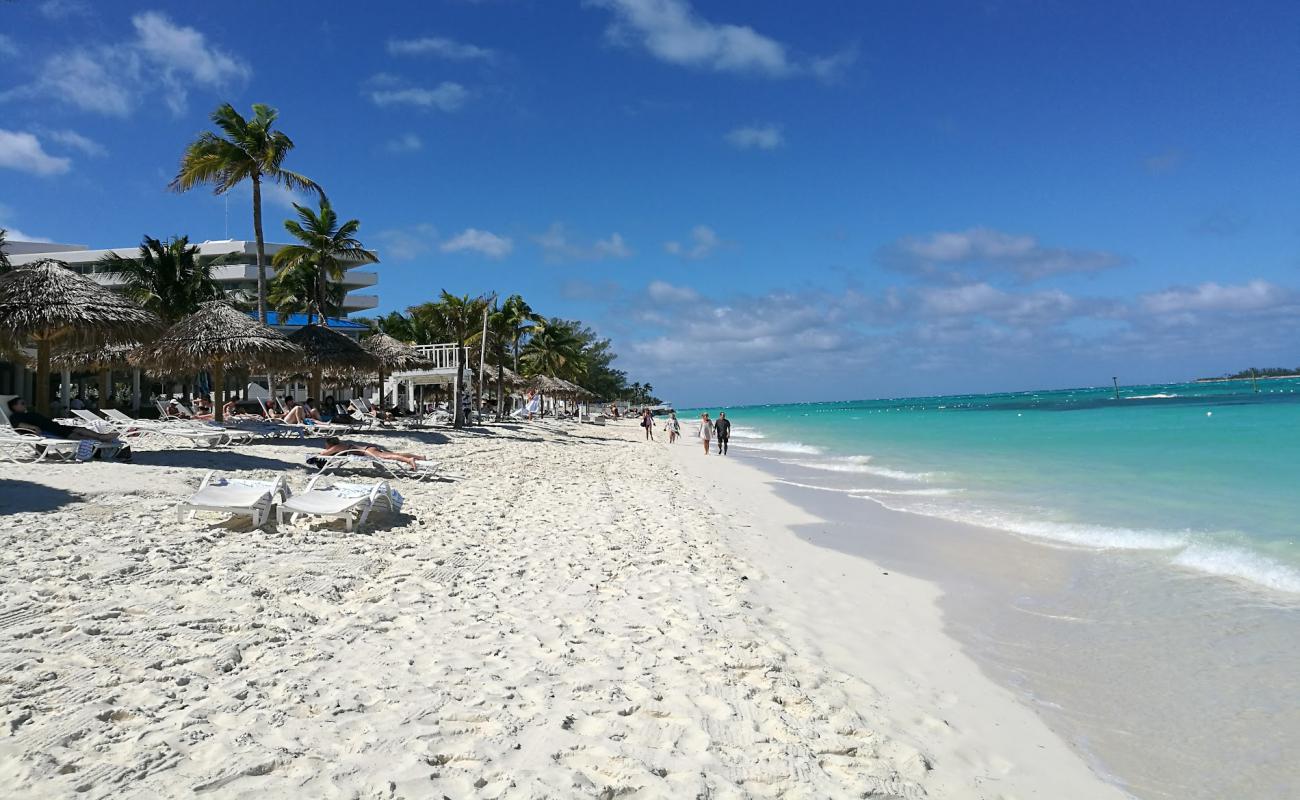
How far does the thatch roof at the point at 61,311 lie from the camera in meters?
10.3

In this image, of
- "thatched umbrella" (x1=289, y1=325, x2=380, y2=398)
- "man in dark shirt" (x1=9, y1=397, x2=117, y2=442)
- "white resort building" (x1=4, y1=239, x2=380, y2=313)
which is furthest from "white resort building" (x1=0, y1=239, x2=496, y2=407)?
"man in dark shirt" (x1=9, y1=397, x2=117, y2=442)

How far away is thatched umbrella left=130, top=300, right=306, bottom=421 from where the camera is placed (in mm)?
13945

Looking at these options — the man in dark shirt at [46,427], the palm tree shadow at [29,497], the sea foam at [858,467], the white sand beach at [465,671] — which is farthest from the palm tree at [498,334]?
the white sand beach at [465,671]

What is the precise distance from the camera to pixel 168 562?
199 inches

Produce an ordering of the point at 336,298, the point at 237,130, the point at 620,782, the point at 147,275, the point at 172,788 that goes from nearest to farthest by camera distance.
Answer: the point at 172,788 → the point at 620,782 → the point at 237,130 → the point at 147,275 → the point at 336,298

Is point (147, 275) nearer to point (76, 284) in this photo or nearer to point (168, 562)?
point (76, 284)

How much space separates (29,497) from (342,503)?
2.75m

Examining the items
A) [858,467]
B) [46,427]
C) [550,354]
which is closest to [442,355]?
[858,467]

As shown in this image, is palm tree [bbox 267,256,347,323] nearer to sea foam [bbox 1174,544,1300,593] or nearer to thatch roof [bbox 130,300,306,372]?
thatch roof [bbox 130,300,306,372]

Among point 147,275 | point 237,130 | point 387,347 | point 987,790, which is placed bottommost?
point 987,790

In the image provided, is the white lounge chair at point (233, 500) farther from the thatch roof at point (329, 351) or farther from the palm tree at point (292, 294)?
the palm tree at point (292, 294)

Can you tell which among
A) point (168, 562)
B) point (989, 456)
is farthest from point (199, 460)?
point (989, 456)

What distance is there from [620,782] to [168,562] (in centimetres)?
398

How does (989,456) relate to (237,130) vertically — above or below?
below
